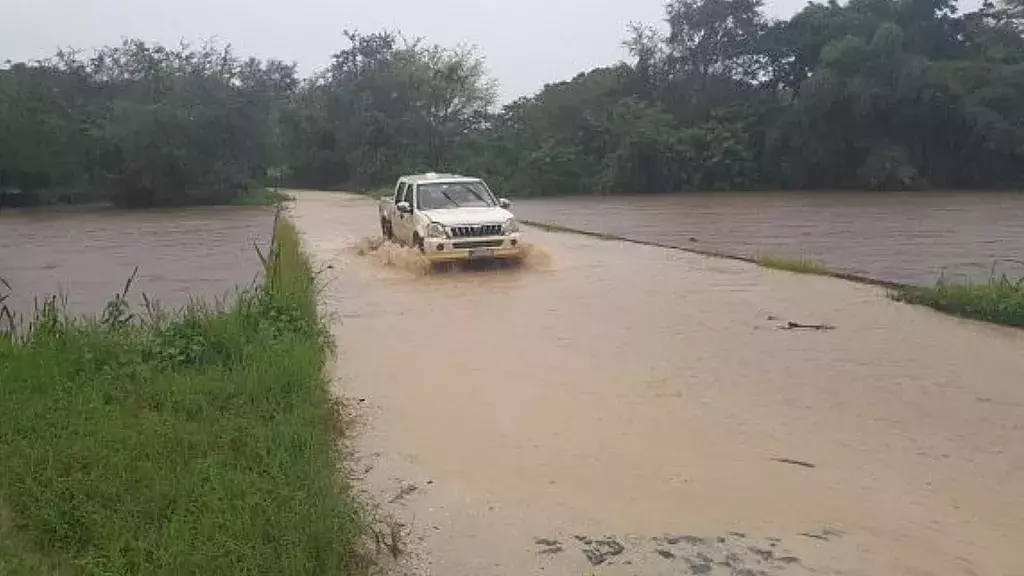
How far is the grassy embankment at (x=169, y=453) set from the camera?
14.1 ft

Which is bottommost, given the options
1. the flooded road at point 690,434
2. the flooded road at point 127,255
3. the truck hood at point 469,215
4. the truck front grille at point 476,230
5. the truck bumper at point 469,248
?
the flooded road at point 127,255

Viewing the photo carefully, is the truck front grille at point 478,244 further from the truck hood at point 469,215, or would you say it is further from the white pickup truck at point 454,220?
the truck hood at point 469,215

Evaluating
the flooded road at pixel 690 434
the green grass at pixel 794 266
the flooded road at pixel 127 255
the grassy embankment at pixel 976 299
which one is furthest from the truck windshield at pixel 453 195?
the grassy embankment at pixel 976 299

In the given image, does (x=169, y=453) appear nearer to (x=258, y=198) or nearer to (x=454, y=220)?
(x=454, y=220)

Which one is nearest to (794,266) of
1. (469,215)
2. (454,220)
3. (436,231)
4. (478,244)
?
(478,244)

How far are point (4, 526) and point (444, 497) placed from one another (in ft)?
7.53

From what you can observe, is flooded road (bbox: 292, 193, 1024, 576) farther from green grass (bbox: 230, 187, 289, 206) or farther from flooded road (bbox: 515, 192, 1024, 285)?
green grass (bbox: 230, 187, 289, 206)

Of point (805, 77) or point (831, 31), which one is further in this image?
point (805, 77)

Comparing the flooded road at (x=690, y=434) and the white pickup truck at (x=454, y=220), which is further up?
the white pickup truck at (x=454, y=220)

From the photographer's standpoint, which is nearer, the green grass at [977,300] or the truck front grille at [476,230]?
the green grass at [977,300]

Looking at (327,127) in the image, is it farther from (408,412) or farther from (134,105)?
(408,412)

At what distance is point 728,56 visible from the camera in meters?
53.7

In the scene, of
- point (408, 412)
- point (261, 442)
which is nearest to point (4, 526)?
point (261, 442)

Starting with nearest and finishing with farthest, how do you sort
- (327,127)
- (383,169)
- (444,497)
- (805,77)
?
(444,497), (805,77), (383,169), (327,127)
